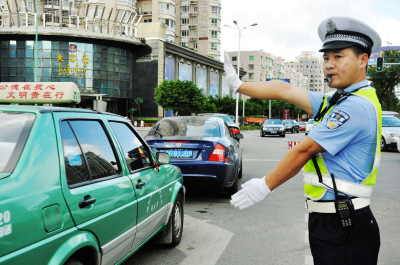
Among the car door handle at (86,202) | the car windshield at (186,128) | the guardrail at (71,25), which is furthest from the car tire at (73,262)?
the guardrail at (71,25)

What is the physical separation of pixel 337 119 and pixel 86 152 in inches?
69.0

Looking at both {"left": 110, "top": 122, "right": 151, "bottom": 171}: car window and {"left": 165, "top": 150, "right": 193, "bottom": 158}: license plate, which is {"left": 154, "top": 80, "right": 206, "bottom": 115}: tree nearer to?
{"left": 165, "top": 150, "right": 193, "bottom": 158}: license plate

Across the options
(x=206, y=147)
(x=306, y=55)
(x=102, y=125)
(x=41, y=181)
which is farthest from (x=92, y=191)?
(x=306, y=55)

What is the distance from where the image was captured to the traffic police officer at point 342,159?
193 centimetres

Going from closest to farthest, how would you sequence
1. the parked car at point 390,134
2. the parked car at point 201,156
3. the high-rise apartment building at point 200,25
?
the parked car at point 201,156, the parked car at point 390,134, the high-rise apartment building at point 200,25

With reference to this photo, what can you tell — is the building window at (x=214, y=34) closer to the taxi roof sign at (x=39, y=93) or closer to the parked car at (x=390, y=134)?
the parked car at (x=390, y=134)

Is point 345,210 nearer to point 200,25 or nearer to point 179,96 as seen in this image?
point 179,96

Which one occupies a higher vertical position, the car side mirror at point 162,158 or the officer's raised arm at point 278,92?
the officer's raised arm at point 278,92

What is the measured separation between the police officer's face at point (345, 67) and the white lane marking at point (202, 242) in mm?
2668

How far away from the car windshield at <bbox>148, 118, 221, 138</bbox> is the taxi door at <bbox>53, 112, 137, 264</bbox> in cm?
390

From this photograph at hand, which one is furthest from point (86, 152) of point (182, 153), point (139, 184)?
point (182, 153)

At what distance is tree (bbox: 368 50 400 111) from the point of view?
6301 centimetres

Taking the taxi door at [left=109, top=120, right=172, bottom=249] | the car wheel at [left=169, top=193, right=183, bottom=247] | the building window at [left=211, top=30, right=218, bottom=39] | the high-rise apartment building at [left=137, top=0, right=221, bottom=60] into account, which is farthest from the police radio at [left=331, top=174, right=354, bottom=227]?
the building window at [left=211, top=30, right=218, bottom=39]

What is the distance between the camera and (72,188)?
8.22 feet
